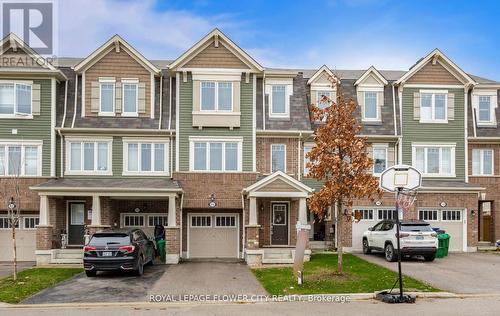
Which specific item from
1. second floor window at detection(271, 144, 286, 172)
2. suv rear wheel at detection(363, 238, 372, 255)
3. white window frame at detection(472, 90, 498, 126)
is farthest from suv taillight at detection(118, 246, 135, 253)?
white window frame at detection(472, 90, 498, 126)

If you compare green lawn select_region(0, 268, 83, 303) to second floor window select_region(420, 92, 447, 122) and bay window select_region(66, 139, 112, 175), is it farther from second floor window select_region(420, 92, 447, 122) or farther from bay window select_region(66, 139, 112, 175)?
second floor window select_region(420, 92, 447, 122)

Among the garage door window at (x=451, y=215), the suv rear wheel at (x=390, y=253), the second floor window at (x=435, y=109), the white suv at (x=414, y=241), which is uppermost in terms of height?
the second floor window at (x=435, y=109)

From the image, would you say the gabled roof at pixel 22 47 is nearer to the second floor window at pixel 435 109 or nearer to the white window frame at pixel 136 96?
the white window frame at pixel 136 96

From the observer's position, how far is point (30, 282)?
18281mm

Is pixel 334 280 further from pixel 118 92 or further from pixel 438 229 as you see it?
pixel 118 92

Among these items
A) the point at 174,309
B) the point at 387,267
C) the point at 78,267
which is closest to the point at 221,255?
the point at 78,267

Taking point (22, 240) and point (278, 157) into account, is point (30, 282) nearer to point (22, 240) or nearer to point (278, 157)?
point (22, 240)

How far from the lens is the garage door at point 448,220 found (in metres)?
27.9

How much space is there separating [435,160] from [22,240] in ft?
66.9

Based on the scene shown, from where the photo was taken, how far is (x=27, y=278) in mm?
19172

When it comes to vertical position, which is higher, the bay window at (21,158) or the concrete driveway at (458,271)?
the bay window at (21,158)

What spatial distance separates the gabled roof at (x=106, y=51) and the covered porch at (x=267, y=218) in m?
7.73

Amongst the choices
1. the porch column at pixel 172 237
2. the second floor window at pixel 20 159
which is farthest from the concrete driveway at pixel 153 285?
the second floor window at pixel 20 159

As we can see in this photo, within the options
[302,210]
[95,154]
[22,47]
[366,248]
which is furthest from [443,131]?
[22,47]
